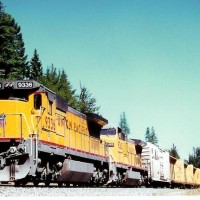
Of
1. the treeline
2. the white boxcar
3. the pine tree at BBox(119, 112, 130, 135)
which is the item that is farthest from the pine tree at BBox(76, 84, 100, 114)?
the pine tree at BBox(119, 112, 130, 135)

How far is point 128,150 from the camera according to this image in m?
24.2

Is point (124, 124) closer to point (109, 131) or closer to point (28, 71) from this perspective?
point (28, 71)

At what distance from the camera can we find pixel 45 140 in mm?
13523

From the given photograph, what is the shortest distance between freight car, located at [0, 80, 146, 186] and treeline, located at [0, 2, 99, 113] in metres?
25.4

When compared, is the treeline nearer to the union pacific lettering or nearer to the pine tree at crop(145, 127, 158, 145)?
the union pacific lettering

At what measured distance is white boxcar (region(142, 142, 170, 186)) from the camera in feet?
88.4

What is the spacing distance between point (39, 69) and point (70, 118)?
50.4m

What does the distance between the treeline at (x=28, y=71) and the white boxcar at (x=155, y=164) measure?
19924 mm

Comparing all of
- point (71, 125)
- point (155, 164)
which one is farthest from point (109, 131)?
point (155, 164)

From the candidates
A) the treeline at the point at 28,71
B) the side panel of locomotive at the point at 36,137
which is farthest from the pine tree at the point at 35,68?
the side panel of locomotive at the point at 36,137

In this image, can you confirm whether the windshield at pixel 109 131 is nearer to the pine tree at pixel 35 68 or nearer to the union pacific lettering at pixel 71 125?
the union pacific lettering at pixel 71 125

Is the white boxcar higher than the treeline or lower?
lower

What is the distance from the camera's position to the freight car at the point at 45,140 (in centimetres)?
1235

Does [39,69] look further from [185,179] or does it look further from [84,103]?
[185,179]
